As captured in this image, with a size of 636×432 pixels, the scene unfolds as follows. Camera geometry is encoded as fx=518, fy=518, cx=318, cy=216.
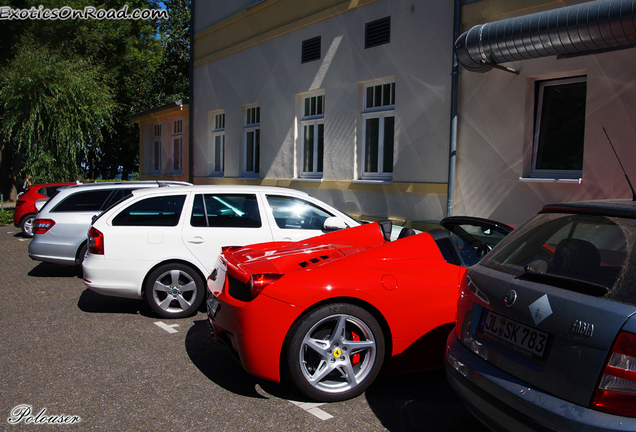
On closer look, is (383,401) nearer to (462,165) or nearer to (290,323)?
(290,323)

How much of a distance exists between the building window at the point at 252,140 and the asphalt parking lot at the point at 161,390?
10036 mm

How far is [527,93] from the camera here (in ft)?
26.4

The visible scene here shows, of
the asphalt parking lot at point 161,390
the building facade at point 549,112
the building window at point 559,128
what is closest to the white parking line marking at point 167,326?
the asphalt parking lot at point 161,390

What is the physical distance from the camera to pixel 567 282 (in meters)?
2.49

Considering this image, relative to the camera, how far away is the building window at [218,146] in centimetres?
1731

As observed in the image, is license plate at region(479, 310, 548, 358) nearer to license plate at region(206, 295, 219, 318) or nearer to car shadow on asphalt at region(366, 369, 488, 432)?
car shadow on asphalt at region(366, 369, 488, 432)

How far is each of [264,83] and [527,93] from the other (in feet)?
26.5

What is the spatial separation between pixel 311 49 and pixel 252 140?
3.97m

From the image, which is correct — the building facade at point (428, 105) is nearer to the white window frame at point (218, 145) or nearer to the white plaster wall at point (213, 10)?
the white plaster wall at point (213, 10)

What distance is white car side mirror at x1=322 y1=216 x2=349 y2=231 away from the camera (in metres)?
5.85

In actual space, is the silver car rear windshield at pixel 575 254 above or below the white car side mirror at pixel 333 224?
above

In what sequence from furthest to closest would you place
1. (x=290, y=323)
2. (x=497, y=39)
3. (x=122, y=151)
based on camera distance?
(x=122, y=151) < (x=497, y=39) < (x=290, y=323)

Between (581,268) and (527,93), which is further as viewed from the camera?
(527,93)

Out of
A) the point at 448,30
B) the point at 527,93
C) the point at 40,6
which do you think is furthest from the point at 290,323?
the point at 40,6
